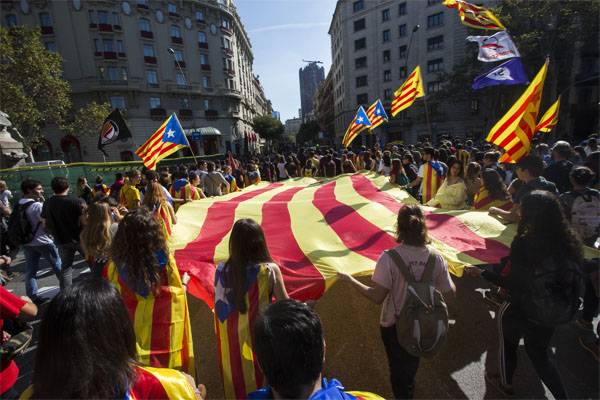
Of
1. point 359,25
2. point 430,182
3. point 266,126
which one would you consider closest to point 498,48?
point 430,182

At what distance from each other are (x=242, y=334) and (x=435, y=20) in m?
43.1

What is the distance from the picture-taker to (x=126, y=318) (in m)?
1.31

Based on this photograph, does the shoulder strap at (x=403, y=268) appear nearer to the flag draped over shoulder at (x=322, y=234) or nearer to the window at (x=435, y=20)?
the flag draped over shoulder at (x=322, y=234)

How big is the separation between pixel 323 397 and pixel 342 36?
50.1 m

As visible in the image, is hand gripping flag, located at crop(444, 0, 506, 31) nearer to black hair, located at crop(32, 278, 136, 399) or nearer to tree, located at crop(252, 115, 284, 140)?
black hair, located at crop(32, 278, 136, 399)

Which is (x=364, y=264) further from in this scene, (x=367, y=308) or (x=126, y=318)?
(x=126, y=318)

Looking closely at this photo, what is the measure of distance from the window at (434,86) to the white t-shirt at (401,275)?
130 feet

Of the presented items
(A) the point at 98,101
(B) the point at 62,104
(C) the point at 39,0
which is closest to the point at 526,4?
(B) the point at 62,104

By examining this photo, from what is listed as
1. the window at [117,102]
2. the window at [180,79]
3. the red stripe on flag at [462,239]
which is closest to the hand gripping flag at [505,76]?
the red stripe on flag at [462,239]

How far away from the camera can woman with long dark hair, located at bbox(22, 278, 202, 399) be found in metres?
1.07

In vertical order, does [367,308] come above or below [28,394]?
below

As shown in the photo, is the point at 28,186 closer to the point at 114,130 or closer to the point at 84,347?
the point at 114,130

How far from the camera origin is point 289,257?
317 cm

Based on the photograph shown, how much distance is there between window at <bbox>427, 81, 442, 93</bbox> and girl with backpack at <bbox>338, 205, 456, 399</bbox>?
3952 cm
